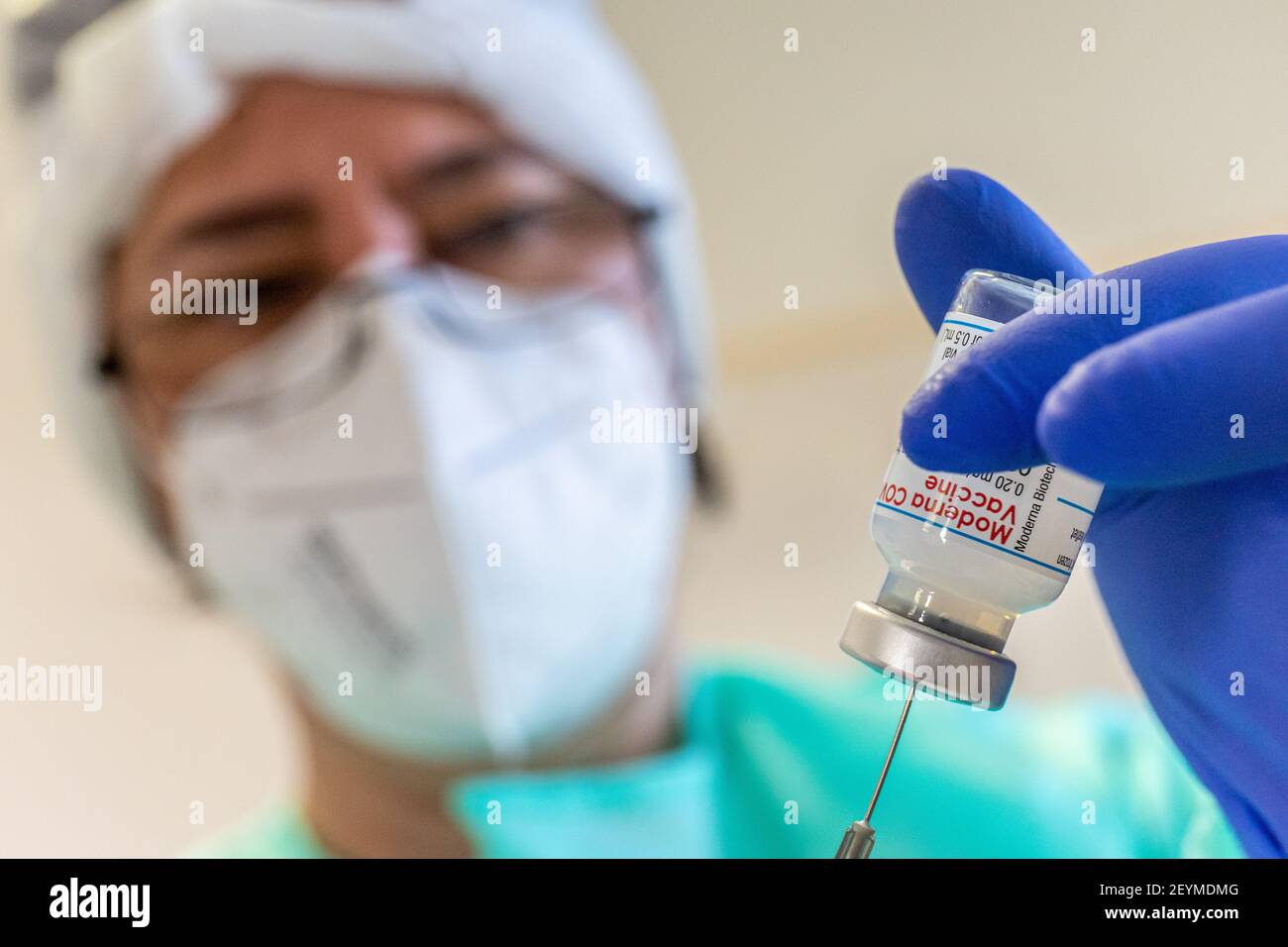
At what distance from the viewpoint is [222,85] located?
1.19 metres

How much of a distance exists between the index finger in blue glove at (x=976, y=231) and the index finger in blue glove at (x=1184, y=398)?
0.49ft

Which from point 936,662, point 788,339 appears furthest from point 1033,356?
point 788,339

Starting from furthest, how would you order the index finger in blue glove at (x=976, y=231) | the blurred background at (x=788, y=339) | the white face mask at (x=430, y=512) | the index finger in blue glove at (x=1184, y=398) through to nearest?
the blurred background at (x=788, y=339) → the white face mask at (x=430, y=512) → the index finger in blue glove at (x=976, y=231) → the index finger in blue glove at (x=1184, y=398)

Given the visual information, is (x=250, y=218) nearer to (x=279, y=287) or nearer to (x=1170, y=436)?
(x=279, y=287)

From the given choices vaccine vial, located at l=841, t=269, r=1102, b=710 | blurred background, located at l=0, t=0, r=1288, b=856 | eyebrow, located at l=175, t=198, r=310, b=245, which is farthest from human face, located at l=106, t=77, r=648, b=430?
vaccine vial, located at l=841, t=269, r=1102, b=710

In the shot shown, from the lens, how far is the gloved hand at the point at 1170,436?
492 mm

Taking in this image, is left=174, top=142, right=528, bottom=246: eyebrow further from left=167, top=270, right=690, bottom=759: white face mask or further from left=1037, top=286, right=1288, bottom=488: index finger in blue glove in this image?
left=1037, top=286, right=1288, bottom=488: index finger in blue glove

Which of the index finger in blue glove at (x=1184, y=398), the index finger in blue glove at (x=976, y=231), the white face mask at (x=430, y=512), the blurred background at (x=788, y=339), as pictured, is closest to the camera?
the index finger in blue glove at (x=1184, y=398)

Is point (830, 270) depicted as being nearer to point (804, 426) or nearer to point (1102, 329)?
point (804, 426)

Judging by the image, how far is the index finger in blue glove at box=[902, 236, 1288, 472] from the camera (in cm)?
50

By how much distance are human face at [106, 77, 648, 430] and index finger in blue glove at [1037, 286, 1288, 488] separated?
86cm

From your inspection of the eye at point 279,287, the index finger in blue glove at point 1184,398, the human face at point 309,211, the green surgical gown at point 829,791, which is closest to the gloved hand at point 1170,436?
the index finger in blue glove at point 1184,398

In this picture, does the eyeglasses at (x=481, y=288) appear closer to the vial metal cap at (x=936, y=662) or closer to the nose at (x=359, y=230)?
the nose at (x=359, y=230)

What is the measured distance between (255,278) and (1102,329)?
3.24 ft
